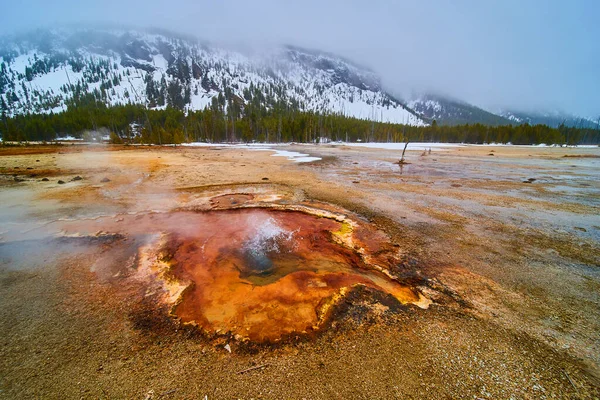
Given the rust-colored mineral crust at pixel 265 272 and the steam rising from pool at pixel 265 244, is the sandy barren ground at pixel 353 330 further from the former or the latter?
the steam rising from pool at pixel 265 244

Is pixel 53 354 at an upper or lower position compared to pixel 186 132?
lower

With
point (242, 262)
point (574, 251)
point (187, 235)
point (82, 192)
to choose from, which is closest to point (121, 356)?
point (242, 262)

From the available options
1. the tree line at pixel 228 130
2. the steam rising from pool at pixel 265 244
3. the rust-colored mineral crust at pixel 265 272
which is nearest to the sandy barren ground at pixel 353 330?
the rust-colored mineral crust at pixel 265 272

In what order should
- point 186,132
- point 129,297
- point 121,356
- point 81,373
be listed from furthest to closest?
point 186,132
point 129,297
point 121,356
point 81,373

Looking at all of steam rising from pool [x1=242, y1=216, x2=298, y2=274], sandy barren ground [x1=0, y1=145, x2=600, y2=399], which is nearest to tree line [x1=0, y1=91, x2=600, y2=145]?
steam rising from pool [x1=242, y1=216, x2=298, y2=274]

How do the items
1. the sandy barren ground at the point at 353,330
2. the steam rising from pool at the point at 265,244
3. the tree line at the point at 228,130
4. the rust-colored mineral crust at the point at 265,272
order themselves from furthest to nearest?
the tree line at the point at 228,130
the steam rising from pool at the point at 265,244
the rust-colored mineral crust at the point at 265,272
the sandy barren ground at the point at 353,330

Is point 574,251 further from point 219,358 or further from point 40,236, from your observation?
point 40,236

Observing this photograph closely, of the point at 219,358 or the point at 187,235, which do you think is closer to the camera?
the point at 219,358

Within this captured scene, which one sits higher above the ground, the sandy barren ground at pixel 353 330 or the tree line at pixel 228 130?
the tree line at pixel 228 130

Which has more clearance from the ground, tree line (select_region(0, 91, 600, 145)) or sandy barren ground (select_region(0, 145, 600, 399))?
tree line (select_region(0, 91, 600, 145))

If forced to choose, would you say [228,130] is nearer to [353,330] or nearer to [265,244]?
[265,244]

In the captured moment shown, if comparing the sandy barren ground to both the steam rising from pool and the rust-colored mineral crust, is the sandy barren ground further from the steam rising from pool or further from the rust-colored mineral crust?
the steam rising from pool
